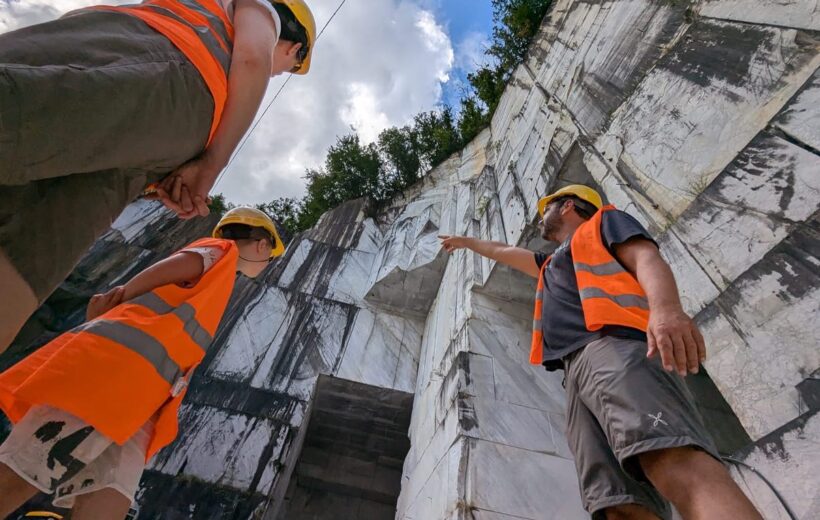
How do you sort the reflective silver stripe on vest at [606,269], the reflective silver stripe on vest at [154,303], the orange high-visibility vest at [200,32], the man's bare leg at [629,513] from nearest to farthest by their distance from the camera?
the orange high-visibility vest at [200,32] → the man's bare leg at [629,513] → the reflective silver stripe on vest at [606,269] → the reflective silver stripe on vest at [154,303]

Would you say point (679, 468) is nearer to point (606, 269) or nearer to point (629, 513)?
point (629, 513)

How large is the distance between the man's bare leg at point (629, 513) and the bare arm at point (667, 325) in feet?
1.76

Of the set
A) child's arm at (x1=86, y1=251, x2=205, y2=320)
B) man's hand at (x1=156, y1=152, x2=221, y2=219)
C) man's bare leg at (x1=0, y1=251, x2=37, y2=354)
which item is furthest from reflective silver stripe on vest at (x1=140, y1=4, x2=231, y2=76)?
child's arm at (x1=86, y1=251, x2=205, y2=320)

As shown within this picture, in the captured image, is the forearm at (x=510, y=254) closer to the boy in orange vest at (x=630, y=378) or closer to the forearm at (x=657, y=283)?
the boy in orange vest at (x=630, y=378)

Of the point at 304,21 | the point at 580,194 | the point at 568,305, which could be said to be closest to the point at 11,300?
the point at 304,21

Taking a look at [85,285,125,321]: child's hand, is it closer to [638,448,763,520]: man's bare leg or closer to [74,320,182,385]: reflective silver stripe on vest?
[74,320,182,385]: reflective silver stripe on vest

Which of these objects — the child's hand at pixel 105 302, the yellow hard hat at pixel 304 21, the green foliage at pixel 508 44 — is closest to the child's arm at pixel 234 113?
the yellow hard hat at pixel 304 21

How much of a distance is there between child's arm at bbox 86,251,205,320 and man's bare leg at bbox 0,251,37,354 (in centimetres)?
94

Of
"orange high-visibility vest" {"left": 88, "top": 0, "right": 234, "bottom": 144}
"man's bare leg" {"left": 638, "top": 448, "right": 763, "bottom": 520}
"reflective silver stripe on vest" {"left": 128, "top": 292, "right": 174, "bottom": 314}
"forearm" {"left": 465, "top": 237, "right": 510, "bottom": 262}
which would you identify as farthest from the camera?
"forearm" {"left": 465, "top": 237, "right": 510, "bottom": 262}

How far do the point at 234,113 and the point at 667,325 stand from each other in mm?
1488

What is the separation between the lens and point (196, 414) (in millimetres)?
4129

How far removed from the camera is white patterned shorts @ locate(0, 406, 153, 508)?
55.6 inches

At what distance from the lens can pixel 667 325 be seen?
3.77ft

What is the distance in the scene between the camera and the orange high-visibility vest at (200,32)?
1061 mm
